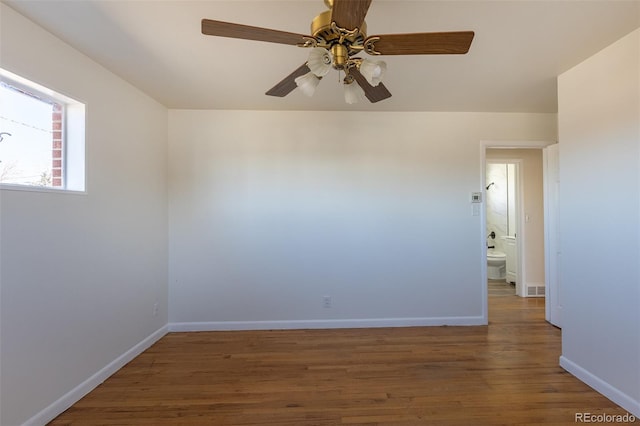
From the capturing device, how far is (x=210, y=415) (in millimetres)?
1927

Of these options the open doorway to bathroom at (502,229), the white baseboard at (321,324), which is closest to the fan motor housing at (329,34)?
the white baseboard at (321,324)

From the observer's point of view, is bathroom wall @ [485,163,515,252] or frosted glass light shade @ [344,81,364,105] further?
bathroom wall @ [485,163,515,252]

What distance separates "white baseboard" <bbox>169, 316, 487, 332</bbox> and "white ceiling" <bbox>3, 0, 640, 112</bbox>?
7.57 ft

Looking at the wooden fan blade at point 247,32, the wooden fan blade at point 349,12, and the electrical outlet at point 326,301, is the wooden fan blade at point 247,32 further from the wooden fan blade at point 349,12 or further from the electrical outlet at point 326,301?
the electrical outlet at point 326,301

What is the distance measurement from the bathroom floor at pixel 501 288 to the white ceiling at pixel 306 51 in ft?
9.72

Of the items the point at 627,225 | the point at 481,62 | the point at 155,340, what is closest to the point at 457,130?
the point at 481,62

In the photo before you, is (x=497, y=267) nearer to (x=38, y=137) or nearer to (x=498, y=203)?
(x=498, y=203)

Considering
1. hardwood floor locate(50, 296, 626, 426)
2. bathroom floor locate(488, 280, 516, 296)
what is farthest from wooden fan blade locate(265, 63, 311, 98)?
bathroom floor locate(488, 280, 516, 296)

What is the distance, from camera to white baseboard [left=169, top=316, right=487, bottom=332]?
3.31m

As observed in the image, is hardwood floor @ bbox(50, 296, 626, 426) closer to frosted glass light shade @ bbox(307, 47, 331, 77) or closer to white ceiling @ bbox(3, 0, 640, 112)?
frosted glass light shade @ bbox(307, 47, 331, 77)

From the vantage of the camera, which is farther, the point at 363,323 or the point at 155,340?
the point at 363,323

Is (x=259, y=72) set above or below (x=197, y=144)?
above

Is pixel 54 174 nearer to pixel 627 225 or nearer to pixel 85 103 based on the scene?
pixel 85 103

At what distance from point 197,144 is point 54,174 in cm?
142
